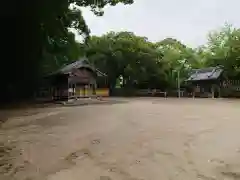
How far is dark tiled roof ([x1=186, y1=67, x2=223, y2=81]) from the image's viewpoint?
120ft

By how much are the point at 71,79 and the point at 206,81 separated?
1790 centimetres

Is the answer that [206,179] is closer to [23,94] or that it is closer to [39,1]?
[39,1]

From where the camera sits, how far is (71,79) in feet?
95.7

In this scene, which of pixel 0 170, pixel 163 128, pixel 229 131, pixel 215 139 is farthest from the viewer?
pixel 163 128

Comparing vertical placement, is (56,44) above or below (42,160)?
above

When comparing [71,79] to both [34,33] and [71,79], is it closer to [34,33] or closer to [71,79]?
[71,79]

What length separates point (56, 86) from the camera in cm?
3055


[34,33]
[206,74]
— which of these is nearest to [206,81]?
[206,74]

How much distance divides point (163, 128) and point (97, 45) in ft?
105

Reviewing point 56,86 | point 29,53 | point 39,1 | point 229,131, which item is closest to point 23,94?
point 29,53

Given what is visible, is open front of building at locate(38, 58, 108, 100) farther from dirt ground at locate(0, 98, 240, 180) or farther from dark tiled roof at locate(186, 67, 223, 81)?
dirt ground at locate(0, 98, 240, 180)

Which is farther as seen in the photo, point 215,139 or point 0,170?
point 215,139

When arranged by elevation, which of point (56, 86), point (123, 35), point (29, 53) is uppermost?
point (123, 35)

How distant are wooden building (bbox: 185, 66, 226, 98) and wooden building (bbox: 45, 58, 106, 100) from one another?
42.7 feet
